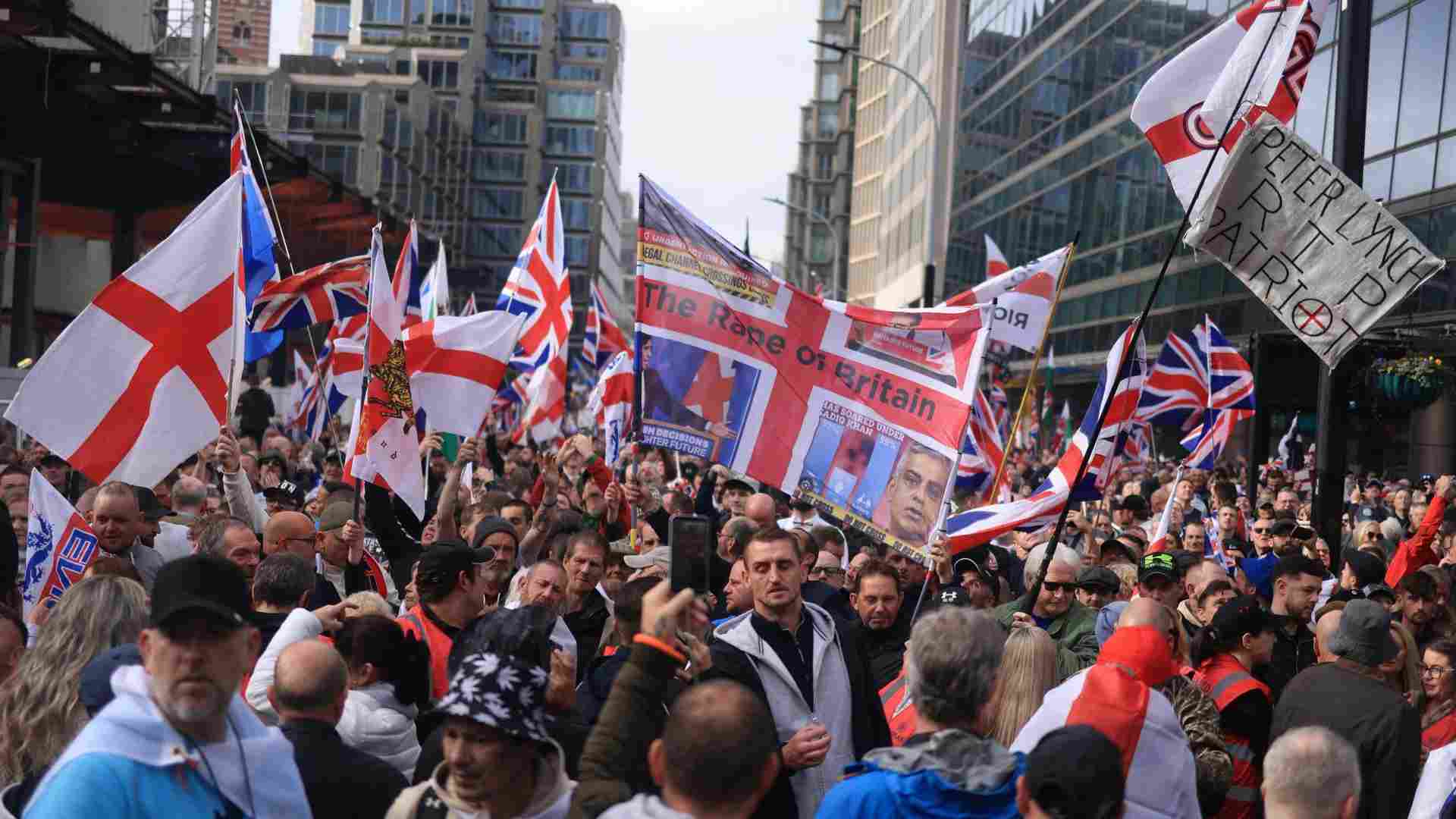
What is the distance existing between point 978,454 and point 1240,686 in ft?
26.1

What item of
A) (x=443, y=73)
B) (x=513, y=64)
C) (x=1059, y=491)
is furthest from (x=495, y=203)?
(x=1059, y=491)

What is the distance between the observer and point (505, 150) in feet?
455

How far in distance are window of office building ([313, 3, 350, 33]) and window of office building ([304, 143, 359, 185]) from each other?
58315 mm

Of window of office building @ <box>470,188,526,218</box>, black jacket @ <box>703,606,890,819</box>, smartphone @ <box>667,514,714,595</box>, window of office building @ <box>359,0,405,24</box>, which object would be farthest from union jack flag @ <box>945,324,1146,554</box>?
window of office building @ <box>359,0,405,24</box>

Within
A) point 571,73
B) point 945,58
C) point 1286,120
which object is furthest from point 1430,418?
point 571,73

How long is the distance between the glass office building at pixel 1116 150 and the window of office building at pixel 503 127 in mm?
76846

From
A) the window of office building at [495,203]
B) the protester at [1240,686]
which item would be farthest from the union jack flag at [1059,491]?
the window of office building at [495,203]

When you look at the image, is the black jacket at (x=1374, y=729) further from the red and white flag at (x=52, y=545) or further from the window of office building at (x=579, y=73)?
the window of office building at (x=579, y=73)

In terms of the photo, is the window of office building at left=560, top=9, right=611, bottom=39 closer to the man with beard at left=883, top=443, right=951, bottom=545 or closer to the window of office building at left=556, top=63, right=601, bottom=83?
the window of office building at left=556, top=63, right=601, bottom=83

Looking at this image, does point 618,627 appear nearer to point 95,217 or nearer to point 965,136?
point 95,217

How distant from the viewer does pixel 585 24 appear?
164000 mm

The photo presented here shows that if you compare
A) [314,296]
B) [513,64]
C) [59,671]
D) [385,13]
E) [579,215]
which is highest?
[385,13]

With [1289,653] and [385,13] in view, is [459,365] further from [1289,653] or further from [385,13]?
[385,13]

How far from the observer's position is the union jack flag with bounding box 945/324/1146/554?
26.8 ft
